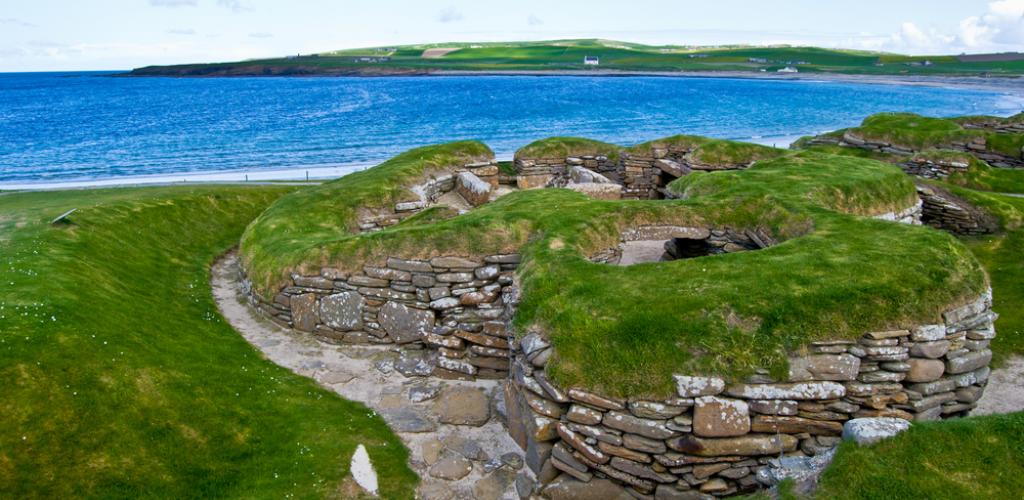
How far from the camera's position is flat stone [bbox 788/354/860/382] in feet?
29.6

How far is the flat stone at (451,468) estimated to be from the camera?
411 inches

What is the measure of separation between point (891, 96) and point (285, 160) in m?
133

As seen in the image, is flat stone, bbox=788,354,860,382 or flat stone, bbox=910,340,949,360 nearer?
flat stone, bbox=788,354,860,382

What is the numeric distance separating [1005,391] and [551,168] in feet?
61.7

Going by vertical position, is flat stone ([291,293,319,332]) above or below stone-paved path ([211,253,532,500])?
above

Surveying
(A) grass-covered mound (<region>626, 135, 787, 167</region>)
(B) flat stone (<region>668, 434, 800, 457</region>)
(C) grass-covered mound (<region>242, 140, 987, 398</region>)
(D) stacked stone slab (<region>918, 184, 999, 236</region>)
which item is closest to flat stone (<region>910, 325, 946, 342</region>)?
(C) grass-covered mound (<region>242, 140, 987, 398</region>)

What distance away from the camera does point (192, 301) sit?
53.8 ft

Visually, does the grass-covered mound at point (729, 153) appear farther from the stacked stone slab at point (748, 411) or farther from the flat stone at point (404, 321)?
the stacked stone slab at point (748, 411)

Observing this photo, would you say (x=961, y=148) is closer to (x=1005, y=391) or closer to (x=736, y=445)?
(x=1005, y=391)

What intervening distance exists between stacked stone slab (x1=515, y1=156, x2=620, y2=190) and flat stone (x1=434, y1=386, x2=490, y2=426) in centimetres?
1508

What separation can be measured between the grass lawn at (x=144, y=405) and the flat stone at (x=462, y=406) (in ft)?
4.04

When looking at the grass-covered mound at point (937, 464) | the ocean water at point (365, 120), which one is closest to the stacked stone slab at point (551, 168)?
the grass-covered mound at point (937, 464)

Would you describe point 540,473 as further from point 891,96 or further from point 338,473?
point 891,96

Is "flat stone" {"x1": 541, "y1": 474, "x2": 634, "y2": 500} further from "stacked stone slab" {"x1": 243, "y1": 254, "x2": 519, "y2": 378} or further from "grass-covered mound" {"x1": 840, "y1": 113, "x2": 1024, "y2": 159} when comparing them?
"grass-covered mound" {"x1": 840, "y1": 113, "x2": 1024, "y2": 159}
